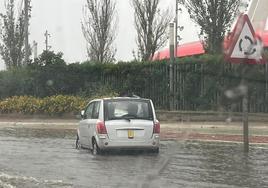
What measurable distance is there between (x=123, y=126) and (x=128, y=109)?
2.14 ft

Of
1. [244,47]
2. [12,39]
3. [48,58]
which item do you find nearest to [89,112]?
[244,47]

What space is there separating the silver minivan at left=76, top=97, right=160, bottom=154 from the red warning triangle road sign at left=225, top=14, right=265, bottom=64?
105 inches

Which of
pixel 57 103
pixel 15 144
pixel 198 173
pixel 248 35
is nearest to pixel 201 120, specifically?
pixel 57 103

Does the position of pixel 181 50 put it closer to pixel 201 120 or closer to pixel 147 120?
pixel 201 120

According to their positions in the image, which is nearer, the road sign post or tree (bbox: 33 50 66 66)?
the road sign post

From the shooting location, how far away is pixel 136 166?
13656 mm

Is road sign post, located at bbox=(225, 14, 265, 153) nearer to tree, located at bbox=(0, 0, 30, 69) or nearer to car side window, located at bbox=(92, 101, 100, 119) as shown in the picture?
car side window, located at bbox=(92, 101, 100, 119)

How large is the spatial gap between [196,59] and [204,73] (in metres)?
0.74

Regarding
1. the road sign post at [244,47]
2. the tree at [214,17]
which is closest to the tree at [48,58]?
the tree at [214,17]

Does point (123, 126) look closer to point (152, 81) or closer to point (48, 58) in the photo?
point (152, 81)

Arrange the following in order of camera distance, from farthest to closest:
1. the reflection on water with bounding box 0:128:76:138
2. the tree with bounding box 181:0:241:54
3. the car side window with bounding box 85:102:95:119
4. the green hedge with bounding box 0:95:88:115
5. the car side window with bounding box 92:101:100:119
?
the green hedge with bounding box 0:95:88:115, the tree with bounding box 181:0:241:54, the reflection on water with bounding box 0:128:76:138, the car side window with bounding box 85:102:95:119, the car side window with bounding box 92:101:100:119

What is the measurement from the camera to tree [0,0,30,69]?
46.0 m

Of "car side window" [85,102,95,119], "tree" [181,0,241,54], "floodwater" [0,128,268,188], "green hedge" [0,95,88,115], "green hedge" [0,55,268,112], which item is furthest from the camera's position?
"green hedge" [0,95,88,115]

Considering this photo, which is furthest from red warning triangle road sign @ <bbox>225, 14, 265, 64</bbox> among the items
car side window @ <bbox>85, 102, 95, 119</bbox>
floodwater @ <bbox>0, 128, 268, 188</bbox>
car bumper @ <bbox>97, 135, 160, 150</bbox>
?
car side window @ <bbox>85, 102, 95, 119</bbox>
